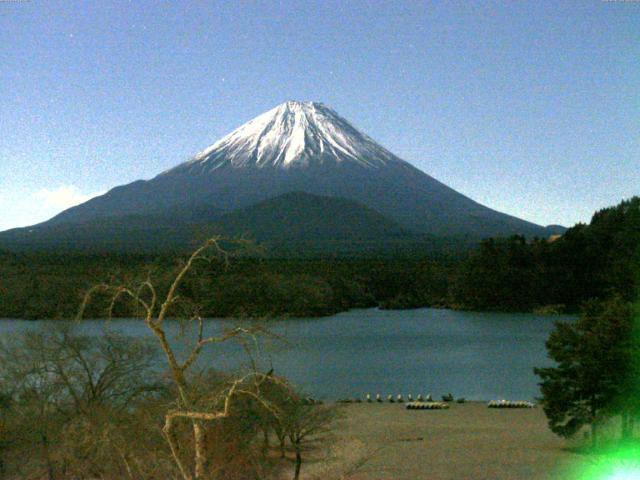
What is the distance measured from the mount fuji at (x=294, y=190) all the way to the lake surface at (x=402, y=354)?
125 feet

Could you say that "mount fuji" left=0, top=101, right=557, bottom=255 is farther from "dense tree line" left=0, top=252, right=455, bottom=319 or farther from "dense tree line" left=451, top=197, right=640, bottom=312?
"dense tree line" left=451, top=197, right=640, bottom=312

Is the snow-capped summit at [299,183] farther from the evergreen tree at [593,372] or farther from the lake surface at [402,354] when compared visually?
the evergreen tree at [593,372]

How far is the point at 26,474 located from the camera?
404 inches

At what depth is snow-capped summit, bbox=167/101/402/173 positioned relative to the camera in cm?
10250

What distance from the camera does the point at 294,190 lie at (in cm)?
9406

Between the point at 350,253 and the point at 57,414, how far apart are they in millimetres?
61565

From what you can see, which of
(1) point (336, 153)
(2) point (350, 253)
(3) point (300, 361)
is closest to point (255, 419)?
(3) point (300, 361)

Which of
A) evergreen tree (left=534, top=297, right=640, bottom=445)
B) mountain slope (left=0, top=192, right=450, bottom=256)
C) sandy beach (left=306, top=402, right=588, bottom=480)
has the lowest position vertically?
sandy beach (left=306, top=402, right=588, bottom=480)

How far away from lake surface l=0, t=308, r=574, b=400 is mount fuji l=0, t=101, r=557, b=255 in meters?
38.1

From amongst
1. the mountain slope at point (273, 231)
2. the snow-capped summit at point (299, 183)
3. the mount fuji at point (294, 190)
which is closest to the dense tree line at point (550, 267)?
the mountain slope at point (273, 231)

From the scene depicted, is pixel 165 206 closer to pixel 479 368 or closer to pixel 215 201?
pixel 215 201

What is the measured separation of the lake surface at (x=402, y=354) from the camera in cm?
2269

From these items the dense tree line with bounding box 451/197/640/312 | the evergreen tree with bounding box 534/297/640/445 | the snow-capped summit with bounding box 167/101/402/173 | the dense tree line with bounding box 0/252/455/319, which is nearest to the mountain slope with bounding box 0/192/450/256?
the dense tree line with bounding box 0/252/455/319

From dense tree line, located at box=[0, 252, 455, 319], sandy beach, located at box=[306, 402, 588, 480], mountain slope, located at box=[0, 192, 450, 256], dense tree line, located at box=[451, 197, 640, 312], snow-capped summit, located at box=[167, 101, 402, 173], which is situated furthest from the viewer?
snow-capped summit, located at box=[167, 101, 402, 173]
